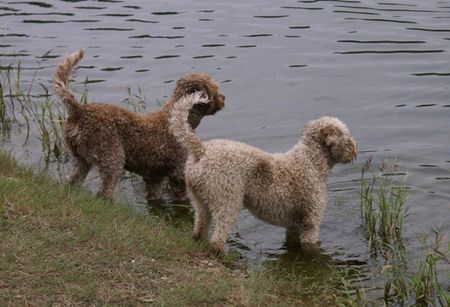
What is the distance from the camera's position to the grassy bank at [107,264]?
5750 mm

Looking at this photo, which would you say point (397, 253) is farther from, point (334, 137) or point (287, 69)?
point (287, 69)

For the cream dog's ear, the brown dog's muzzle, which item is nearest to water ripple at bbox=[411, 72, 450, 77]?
the brown dog's muzzle

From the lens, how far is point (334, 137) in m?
8.05

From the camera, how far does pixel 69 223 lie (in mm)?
6688

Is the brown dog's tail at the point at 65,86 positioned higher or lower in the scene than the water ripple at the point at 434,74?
higher

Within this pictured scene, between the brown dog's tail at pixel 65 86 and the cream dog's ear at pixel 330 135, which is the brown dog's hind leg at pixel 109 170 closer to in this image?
the brown dog's tail at pixel 65 86

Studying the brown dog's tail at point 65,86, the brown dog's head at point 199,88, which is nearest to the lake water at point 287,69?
the brown dog's head at point 199,88

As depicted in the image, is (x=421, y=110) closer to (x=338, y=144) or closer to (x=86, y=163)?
(x=338, y=144)

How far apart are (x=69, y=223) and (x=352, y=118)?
20.7 feet

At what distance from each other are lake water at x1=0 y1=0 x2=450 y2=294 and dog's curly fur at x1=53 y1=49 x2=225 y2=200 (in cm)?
53

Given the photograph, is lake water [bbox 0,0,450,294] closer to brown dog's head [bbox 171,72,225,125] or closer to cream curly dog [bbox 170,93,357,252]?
cream curly dog [bbox 170,93,357,252]

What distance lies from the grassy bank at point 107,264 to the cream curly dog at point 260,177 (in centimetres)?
43

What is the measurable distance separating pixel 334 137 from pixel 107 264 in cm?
293

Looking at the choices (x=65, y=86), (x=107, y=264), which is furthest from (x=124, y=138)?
(x=107, y=264)
